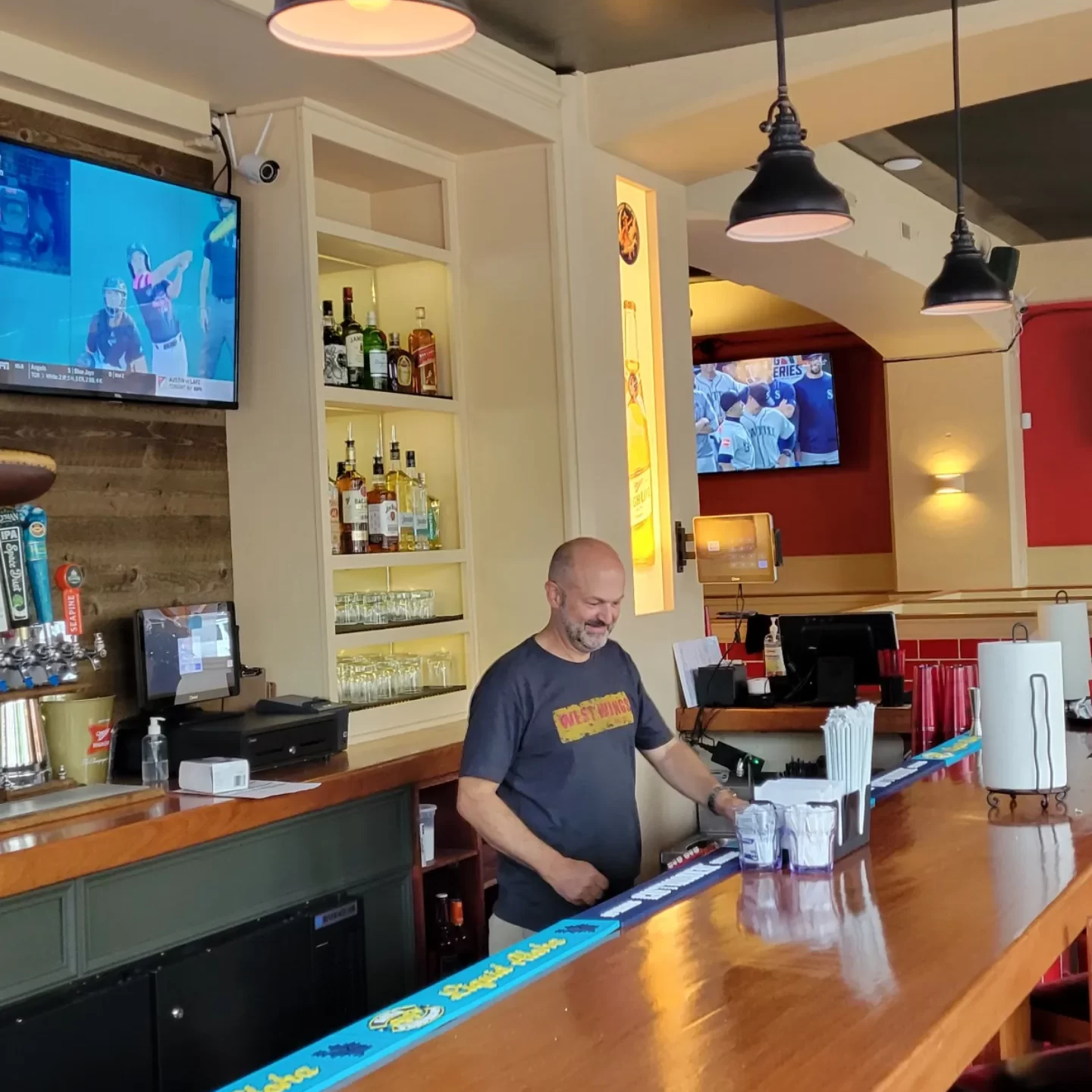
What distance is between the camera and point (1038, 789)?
3.14m

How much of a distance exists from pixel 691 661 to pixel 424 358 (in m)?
1.52

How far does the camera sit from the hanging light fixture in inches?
86.4

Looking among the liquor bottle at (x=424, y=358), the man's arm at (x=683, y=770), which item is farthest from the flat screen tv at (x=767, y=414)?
the man's arm at (x=683, y=770)

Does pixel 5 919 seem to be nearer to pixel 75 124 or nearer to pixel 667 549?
pixel 75 124

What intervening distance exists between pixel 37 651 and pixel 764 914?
187 cm

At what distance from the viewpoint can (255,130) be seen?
13.6 ft

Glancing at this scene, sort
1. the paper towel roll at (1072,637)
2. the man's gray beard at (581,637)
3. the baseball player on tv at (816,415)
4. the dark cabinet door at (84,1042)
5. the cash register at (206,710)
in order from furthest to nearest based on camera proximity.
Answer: the baseball player on tv at (816,415) → the paper towel roll at (1072,637) → the cash register at (206,710) → the man's gray beard at (581,637) → the dark cabinet door at (84,1042)

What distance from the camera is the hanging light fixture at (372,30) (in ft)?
7.20

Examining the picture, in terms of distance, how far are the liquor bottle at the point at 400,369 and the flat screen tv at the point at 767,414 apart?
21.8 feet

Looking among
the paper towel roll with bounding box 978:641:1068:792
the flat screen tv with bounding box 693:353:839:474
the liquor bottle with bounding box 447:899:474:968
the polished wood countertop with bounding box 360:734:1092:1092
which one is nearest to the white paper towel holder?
the paper towel roll with bounding box 978:641:1068:792

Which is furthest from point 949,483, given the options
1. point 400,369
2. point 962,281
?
point 400,369

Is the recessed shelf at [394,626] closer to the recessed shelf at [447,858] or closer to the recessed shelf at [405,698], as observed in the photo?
the recessed shelf at [405,698]

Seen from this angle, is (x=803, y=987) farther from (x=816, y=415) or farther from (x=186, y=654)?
(x=816, y=415)

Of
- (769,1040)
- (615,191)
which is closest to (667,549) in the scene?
(615,191)
